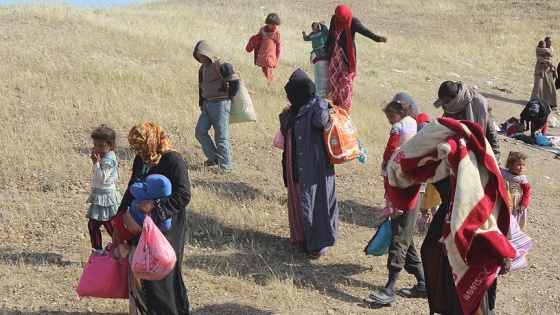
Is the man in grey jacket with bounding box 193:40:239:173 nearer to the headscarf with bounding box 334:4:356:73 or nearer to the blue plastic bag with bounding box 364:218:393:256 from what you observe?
the headscarf with bounding box 334:4:356:73

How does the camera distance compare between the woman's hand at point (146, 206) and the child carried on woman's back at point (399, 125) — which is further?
the child carried on woman's back at point (399, 125)

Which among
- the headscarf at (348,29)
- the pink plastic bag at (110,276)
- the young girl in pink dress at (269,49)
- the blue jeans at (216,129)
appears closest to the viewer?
the pink plastic bag at (110,276)

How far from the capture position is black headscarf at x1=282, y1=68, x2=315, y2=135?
6723mm

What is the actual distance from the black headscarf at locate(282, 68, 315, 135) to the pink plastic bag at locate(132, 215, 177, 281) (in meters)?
2.34

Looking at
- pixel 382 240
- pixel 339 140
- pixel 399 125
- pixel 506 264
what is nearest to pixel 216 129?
pixel 339 140

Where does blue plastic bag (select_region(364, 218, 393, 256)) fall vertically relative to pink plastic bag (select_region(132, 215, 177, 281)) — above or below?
below

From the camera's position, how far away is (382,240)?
6.29 metres

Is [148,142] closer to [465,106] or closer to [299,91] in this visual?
[299,91]

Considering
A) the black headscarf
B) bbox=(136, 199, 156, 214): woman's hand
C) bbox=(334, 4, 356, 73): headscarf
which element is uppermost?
bbox=(334, 4, 356, 73): headscarf

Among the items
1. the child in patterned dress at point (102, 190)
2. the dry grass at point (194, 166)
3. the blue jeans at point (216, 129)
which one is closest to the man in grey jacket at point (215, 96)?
the blue jeans at point (216, 129)

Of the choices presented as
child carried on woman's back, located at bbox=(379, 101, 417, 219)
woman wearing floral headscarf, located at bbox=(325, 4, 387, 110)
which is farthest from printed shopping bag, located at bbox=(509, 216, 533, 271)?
woman wearing floral headscarf, located at bbox=(325, 4, 387, 110)

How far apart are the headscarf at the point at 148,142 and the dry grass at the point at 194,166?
151 centimetres

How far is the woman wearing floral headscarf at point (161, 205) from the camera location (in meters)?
4.91

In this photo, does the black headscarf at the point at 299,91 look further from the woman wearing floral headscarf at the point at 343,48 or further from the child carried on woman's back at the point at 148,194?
the woman wearing floral headscarf at the point at 343,48
